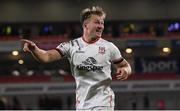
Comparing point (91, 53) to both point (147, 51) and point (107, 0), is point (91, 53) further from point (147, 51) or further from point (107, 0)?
point (107, 0)

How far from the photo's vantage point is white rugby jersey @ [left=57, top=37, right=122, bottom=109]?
13.0 ft

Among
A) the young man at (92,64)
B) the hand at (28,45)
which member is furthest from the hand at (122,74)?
the hand at (28,45)

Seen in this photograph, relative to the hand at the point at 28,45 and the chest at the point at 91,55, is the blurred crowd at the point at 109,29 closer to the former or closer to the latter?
the chest at the point at 91,55

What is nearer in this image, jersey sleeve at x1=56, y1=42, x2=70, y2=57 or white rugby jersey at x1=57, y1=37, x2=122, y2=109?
white rugby jersey at x1=57, y1=37, x2=122, y2=109

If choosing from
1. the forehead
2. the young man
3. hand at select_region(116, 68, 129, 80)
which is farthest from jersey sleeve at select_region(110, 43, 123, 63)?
the forehead

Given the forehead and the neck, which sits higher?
the forehead

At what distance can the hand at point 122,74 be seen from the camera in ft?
12.9

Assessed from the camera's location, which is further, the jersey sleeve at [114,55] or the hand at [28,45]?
the jersey sleeve at [114,55]

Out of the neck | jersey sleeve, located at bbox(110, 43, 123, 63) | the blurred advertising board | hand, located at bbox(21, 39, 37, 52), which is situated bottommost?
the blurred advertising board

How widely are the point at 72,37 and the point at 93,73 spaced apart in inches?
1060

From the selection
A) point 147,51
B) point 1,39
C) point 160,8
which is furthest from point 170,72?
point 1,39

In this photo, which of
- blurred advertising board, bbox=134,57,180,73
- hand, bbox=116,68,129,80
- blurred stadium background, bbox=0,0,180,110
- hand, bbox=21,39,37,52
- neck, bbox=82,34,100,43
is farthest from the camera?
blurred advertising board, bbox=134,57,180,73

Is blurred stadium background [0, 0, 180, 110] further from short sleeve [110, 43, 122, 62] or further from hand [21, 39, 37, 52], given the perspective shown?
hand [21, 39, 37, 52]

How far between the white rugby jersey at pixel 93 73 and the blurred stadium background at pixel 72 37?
22.5 meters
